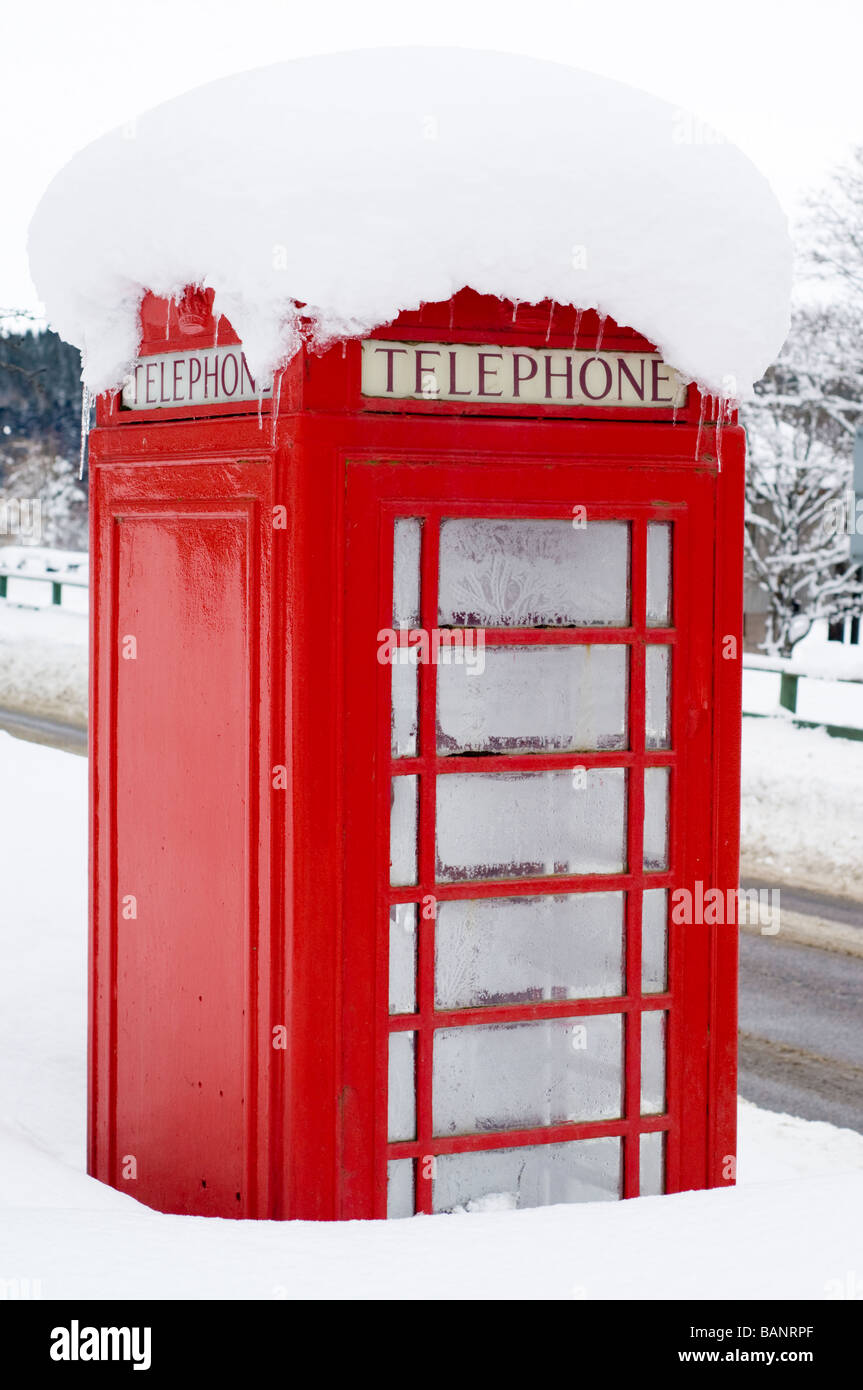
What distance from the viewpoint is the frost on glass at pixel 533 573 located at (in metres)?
3.59

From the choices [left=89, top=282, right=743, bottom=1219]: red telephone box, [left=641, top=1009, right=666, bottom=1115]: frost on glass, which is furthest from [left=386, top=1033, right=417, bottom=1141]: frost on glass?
[left=641, top=1009, right=666, bottom=1115]: frost on glass

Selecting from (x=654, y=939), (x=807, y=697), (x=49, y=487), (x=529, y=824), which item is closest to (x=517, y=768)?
(x=529, y=824)

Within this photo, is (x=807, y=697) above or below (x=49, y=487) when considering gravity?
below

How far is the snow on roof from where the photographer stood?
3.36 metres

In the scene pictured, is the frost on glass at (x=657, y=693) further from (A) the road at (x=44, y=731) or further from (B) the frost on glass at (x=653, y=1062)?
(A) the road at (x=44, y=731)

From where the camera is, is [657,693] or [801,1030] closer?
[657,693]

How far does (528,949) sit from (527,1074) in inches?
11.4

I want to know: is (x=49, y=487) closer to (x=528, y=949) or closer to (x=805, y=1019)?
(x=805, y=1019)

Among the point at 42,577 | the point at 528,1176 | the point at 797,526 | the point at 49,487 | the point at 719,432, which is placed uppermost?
the point at 49,487

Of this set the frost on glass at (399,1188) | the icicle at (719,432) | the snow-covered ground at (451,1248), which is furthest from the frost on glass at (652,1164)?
the icicle at (719,432)

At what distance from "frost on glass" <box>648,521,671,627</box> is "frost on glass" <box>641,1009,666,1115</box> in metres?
0.90

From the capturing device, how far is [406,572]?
11.5ft

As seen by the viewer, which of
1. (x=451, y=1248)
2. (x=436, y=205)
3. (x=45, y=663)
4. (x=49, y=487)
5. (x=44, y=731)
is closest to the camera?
(x=451, y=1248)
